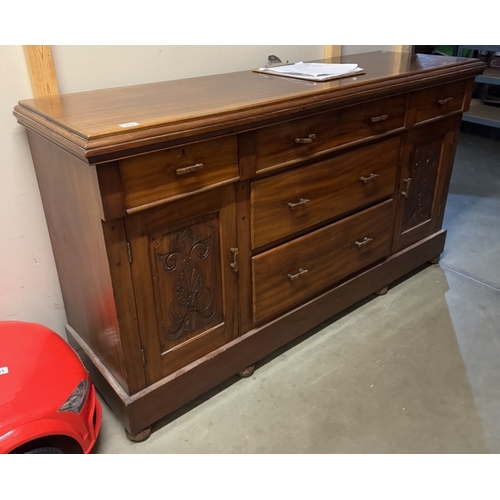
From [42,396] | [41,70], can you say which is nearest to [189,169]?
[41,70]

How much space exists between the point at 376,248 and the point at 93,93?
114 cm

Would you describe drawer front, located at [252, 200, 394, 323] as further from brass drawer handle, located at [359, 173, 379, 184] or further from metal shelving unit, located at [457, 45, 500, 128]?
metal shelving unit, located at [457, 45, 500, 128]

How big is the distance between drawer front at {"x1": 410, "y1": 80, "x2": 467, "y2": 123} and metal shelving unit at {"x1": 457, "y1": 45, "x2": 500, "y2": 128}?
6.04 feet

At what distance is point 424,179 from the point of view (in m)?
2.05

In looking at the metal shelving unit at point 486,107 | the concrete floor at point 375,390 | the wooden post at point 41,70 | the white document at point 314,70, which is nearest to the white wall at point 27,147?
the wooden post at point 41,70

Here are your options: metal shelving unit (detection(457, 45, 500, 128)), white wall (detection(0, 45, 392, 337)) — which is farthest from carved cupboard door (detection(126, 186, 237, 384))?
metal shelving unit (detection(457, 45, 500, 128))

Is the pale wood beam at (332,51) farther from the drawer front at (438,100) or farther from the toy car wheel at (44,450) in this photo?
the toy car wheel at (44,450)

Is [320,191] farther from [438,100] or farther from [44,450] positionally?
[44,450]

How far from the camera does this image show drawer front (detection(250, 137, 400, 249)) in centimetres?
147

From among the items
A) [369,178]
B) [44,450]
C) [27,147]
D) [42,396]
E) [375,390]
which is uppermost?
[27,147]

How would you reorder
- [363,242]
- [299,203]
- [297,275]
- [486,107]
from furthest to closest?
[486,107], [363,242], [297,275], [299,203]

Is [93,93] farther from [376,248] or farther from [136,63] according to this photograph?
[376,248]

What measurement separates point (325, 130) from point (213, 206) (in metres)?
0.44
